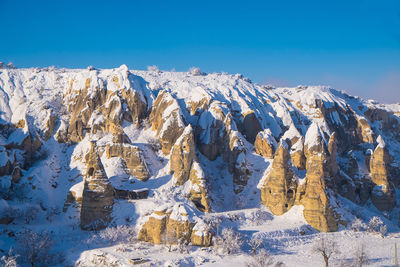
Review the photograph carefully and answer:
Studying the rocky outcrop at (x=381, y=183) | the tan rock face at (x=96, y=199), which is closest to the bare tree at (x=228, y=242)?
the tan rock face at (x=96, y=199)

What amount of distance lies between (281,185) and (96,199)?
28.2 metres

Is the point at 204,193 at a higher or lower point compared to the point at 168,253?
higher

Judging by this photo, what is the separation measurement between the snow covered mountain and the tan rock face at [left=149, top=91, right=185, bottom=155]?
30 centimetres

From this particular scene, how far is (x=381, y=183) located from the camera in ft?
221

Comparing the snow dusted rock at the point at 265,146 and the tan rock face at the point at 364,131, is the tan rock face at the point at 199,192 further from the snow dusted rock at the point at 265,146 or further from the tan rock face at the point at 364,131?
the tan rock face at the point at 364,131

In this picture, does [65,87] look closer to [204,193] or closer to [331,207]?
[204,193]

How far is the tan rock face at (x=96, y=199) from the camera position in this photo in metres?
47.7

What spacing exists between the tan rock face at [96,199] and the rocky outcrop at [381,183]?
50818 mm

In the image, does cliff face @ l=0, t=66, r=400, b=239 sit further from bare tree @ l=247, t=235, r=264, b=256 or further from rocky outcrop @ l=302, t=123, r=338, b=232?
bare tree @ l=247, t=235, r=264, b=256

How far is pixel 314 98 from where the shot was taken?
99375 millimetres

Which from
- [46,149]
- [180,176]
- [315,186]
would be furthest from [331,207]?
[46,149]

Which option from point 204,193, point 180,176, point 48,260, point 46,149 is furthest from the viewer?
point 46,149

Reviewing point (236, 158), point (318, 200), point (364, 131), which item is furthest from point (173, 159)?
point (364, 131)

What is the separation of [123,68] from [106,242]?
5003cm
